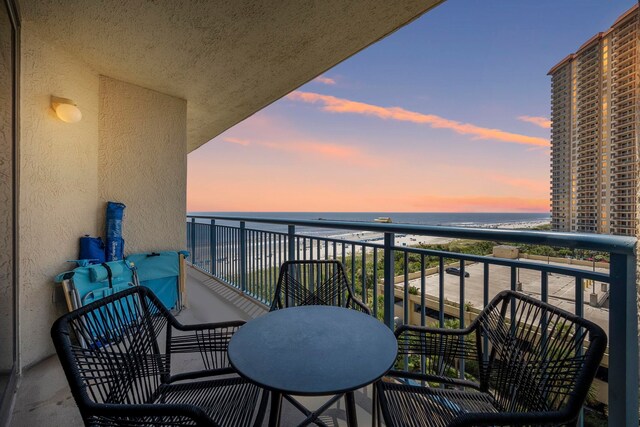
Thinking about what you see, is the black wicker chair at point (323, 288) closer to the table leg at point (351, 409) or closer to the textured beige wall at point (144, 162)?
the table leg at point (351, 409)

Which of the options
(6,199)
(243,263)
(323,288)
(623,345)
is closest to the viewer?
(623,345)

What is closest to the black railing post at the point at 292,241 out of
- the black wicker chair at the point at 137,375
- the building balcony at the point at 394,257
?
the building balcony at the point at 394,257

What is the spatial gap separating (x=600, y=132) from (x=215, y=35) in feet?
15.0

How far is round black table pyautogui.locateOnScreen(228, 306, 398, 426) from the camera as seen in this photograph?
35.1 inches

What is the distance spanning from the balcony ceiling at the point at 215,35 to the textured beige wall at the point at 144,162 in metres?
0.26

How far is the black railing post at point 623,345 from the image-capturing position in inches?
36.8

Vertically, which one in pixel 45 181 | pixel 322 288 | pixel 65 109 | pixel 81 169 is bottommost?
pixel 322 288

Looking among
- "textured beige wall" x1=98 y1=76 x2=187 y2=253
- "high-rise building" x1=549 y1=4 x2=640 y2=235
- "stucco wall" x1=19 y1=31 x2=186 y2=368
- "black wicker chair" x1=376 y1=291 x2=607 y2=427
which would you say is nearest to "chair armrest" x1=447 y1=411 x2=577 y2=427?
"black wicker chair" x1=376 y1=291 x2=607 y2=427

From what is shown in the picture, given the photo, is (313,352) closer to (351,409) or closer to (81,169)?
(351,409)

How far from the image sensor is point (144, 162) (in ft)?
11.3

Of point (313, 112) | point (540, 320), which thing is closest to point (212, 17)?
point (540, 320)

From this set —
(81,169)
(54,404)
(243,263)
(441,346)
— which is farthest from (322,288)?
(81,169)

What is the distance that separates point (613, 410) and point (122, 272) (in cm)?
346

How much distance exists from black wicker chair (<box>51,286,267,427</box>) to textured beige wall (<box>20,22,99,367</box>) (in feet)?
5.02
